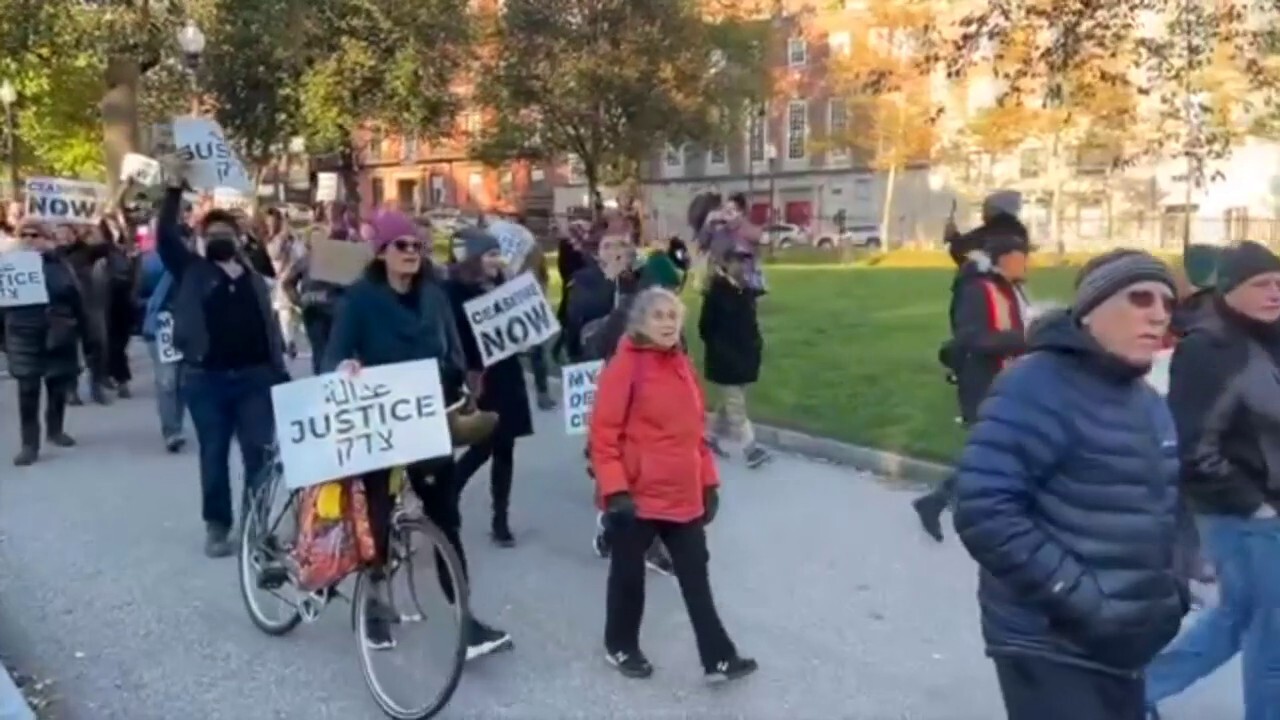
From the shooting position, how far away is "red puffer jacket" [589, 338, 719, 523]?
259 inches

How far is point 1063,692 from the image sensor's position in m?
3.79

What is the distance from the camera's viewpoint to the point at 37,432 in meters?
12.8

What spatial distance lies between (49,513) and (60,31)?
15276mm

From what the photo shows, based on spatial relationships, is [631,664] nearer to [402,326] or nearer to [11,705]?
[402,326]

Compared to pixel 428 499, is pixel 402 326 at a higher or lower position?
higher

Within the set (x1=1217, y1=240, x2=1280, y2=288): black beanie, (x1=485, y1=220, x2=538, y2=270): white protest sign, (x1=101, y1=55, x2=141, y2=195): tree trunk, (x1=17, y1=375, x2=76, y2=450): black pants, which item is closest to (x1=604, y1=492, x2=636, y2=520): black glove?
(x1=1217, y1=240, x2=1280, y2=288): black beanie

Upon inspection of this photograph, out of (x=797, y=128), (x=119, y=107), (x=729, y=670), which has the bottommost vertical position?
(x=729, y=670)

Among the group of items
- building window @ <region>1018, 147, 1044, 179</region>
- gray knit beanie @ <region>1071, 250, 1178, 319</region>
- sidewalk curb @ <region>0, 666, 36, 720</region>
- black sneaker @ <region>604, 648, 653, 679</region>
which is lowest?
black sneaker @ <region>604, 648, 653, 679</region>

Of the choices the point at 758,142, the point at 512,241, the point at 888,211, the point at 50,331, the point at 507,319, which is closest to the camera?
the point at 507,319

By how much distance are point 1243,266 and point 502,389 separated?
506cm

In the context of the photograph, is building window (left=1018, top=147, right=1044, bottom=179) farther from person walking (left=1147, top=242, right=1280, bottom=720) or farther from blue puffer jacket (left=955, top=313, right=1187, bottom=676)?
blue puffer jacket (left=955, top=313, right=1187, bottom=676)

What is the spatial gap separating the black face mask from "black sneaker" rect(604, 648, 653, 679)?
11.6 feet

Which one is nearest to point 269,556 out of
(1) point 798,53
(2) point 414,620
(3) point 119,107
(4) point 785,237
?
(2) point 414,620

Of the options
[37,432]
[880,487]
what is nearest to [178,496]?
[37,432]
